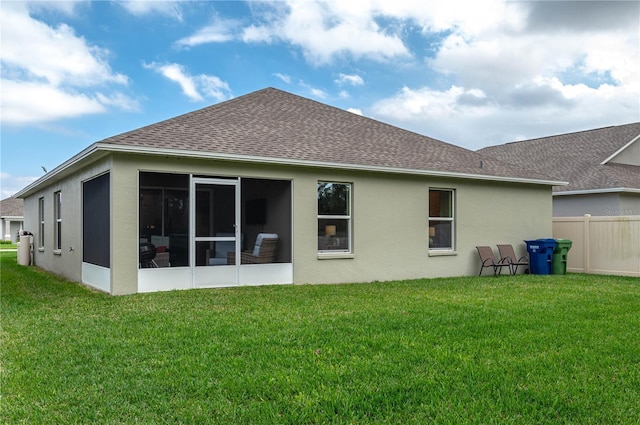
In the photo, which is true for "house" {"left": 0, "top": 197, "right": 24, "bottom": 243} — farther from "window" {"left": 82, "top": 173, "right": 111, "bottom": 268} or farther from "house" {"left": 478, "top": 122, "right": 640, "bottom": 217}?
"house" {"left": 478, "top": 122, "right": 640, "bottom": 217}

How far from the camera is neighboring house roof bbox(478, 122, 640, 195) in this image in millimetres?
18391

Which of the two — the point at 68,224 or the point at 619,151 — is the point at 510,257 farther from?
the point at 68,224

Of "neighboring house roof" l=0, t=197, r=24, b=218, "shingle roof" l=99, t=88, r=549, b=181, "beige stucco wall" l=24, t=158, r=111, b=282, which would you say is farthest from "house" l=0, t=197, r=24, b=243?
"shingle roof" l=99, t=88, r=549, b=181

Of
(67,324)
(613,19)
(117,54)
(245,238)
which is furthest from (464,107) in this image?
(67,324)

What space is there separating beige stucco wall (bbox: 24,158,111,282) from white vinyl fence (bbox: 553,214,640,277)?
13.6m

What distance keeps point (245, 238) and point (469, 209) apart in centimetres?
685

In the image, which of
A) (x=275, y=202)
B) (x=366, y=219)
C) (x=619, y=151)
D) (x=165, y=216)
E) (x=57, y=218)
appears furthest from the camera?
(x=619, y=151)

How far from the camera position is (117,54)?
17188 millimetres

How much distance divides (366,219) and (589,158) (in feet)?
43.1

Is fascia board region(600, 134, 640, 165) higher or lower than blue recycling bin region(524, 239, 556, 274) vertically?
higher

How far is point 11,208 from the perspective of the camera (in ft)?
160

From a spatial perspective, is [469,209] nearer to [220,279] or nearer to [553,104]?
[220,279]

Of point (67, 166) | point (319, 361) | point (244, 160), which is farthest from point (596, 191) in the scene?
point (67, 166)

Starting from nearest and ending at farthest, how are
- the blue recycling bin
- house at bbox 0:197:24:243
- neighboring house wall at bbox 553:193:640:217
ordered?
the blue recycling bin
neighboring house wall at bbox 553:193:640:217
house at bbox 0:197:24:243
